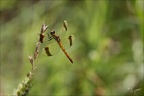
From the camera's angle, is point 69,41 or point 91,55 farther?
point 91,55

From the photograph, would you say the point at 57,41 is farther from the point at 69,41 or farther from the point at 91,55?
the point at 91,55

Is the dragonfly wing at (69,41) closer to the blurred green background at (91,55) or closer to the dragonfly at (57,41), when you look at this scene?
the dragonfly at (57,41)

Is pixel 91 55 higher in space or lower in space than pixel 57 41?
lower

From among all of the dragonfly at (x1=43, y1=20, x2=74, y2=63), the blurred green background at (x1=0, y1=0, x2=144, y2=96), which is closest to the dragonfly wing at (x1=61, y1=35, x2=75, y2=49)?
the dragonfly at (x1=43, y1=20, x2=74, y2=63)

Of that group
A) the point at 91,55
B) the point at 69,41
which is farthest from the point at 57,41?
the point at 91,55

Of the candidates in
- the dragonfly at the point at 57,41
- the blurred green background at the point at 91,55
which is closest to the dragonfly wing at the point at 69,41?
the dragonfly at the point at 57,41

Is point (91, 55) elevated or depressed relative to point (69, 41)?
depressed

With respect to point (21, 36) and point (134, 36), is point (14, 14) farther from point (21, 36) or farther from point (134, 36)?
point (134, 36)

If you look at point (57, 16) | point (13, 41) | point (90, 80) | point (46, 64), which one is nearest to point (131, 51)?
point (90, 80)

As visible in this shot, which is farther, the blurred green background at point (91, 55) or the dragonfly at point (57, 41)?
the blurred green background at point (91, 55)
